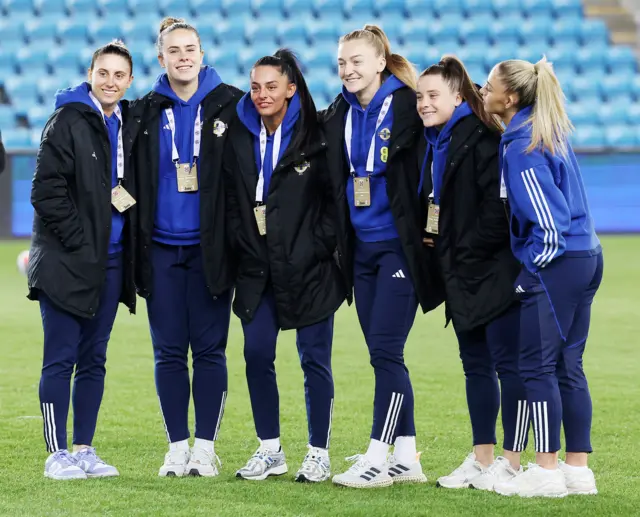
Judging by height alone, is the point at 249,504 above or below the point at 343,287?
below

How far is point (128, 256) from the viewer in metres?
4.54

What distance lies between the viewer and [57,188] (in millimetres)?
4359

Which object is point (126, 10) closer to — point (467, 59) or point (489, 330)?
point (467, 59)

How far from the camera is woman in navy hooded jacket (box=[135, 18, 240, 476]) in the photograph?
14.8 ft

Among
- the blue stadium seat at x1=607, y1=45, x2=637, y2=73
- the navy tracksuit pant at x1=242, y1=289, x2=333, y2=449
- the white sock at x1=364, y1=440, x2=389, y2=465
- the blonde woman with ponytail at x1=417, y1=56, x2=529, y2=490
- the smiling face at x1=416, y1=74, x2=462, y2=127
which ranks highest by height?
the blue stadium seat at x1=607, y1=45, x2=637, y2=73

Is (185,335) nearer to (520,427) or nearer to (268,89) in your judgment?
(268,89)

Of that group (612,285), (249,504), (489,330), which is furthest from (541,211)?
(612,285)

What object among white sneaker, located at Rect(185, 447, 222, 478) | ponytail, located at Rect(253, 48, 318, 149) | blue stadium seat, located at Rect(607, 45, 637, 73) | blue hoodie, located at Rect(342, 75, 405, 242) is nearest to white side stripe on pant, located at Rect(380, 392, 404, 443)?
blue hoodie, located at Rect(342, 75, 405, 242)

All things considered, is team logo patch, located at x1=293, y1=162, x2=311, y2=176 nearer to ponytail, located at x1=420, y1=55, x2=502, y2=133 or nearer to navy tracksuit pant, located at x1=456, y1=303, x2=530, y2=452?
ponytail, located at x1=420, y1=55, x2=502, y2=133

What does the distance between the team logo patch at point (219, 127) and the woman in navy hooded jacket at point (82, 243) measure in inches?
12.8

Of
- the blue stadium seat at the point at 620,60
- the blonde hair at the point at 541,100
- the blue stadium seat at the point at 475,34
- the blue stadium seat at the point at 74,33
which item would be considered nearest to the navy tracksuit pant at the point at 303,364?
the blonde hair at the point at 541,100

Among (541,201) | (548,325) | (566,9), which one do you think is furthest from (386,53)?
(566,9)

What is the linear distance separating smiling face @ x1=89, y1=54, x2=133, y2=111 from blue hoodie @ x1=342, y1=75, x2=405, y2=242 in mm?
912

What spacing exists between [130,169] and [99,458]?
1.21 m
